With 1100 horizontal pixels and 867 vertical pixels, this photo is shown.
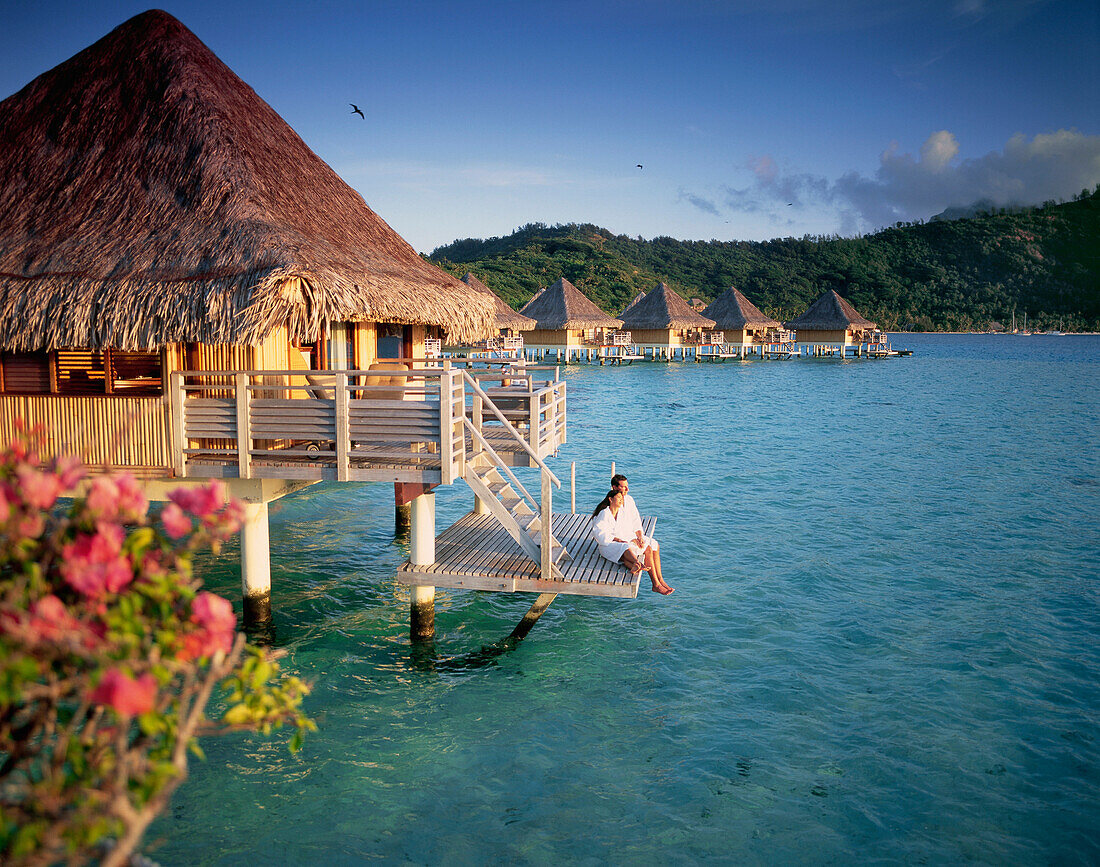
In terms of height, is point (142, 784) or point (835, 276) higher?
point (835, 276)

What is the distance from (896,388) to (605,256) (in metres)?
63.0

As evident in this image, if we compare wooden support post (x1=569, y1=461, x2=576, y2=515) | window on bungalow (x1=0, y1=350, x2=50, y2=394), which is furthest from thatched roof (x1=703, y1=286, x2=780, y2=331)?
window on bungalow (x1=0, y1=350, x2=50, y2=394)

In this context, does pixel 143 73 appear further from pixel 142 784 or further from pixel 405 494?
pixel 142 784

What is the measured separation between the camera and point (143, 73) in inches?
377

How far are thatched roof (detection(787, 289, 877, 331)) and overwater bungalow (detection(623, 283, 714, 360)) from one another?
1062cm

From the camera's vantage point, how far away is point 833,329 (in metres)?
65.0

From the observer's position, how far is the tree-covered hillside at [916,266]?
117 metres

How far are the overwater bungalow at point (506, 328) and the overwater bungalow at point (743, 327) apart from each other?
21457mm

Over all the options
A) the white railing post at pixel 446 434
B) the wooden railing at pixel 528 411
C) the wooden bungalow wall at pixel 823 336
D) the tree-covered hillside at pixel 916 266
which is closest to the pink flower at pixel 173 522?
the white railing post at pixel 446 434

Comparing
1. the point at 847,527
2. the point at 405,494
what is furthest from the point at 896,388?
the point at 405,494

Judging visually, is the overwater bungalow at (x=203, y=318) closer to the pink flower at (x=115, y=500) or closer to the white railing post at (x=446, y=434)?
the white railing post at (x=446, y=434)

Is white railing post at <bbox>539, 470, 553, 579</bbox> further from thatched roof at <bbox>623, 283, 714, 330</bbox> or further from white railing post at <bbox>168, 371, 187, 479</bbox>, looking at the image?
thatched roof at <bbox>623, 283, 714, 330</bbox>

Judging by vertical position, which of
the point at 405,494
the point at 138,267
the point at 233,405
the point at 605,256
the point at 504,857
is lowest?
the point at 504,857

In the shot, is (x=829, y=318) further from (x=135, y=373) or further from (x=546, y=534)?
(x=135, y=373)
